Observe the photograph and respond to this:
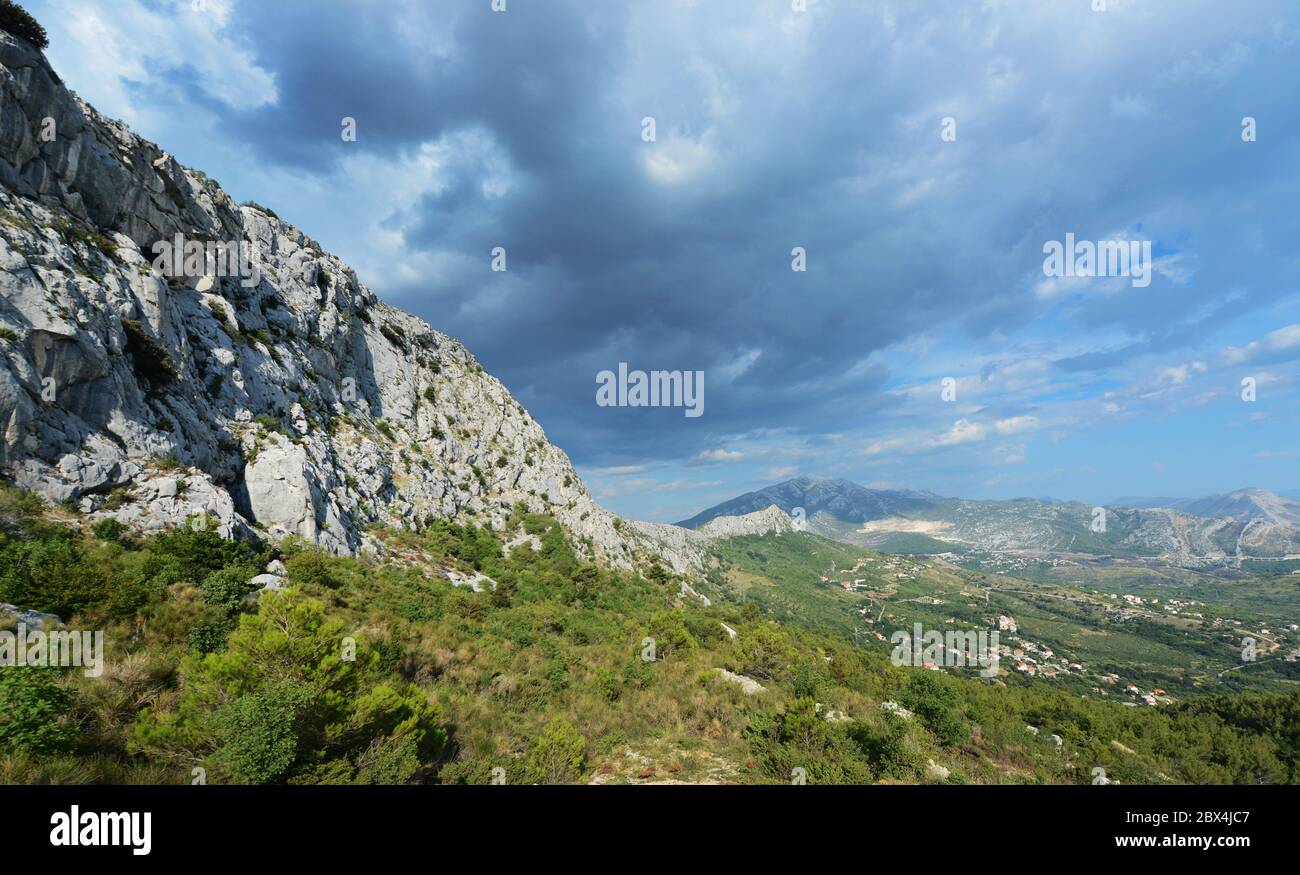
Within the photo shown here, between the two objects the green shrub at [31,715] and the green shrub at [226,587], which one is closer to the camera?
the green shrub at [31,715]

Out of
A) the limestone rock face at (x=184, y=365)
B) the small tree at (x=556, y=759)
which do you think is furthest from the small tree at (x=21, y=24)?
the small tree at (x=556, y=759)

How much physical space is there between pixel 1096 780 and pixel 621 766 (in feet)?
51.5

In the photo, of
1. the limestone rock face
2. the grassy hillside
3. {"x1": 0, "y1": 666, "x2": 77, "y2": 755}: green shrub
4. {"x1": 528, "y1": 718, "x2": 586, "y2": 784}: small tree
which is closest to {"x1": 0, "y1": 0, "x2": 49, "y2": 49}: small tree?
the limestone rock face

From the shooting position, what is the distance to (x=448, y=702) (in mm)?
12406

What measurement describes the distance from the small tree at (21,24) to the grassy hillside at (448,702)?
26509 mm

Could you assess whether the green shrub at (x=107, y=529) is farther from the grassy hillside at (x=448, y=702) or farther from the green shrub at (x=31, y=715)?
the green shrub at (x=31, y=715)

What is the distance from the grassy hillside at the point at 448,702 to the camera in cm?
682

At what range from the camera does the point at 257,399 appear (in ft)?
95.6

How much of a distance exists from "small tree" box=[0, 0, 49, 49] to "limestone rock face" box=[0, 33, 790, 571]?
145 centimetres

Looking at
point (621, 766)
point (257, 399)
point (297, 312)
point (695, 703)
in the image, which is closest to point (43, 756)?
point (621, 766)

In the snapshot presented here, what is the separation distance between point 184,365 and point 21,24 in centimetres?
1781

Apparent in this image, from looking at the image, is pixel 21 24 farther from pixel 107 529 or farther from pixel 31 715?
pixel 31 715

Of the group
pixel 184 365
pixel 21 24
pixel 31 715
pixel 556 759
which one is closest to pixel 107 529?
pixel 184 365

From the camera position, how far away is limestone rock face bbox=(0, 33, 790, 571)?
53.0 feet
